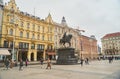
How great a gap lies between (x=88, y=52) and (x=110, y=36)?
38781mm

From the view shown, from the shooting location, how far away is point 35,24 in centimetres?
5216

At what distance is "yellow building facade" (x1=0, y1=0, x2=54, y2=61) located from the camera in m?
42.6

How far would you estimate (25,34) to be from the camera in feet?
159

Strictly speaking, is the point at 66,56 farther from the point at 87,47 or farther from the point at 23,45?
the point at 87,47

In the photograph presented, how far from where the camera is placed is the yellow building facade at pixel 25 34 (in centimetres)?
4256

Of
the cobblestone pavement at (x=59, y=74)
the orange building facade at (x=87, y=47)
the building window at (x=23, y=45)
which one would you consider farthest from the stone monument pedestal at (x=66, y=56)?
the orange building facade at (x=87, y=47)

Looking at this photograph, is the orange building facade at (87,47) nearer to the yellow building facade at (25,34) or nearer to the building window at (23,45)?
the yellow building facade at (25,34)

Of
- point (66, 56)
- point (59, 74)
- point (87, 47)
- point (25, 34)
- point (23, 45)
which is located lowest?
point (59, 74)

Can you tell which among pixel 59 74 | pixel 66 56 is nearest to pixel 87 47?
pixel 66 56

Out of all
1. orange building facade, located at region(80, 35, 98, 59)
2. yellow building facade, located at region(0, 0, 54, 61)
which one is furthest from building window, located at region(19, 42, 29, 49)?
orange building facade, located at region(80, 35, 98, 59)

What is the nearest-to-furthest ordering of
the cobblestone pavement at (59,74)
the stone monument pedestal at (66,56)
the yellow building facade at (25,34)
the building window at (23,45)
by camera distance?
the cobblestone pavement at (59,74) < the stone monument pedestal at (66,56) < the yellow building facade at (25,34) < the building window at (23,45)

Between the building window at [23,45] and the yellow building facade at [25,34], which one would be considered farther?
the building window at [23,45]

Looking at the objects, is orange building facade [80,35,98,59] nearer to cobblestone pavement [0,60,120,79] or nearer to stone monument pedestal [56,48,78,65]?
stone monument pedestal [56,48,78,65]

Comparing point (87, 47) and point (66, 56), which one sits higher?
point (87, 47)
